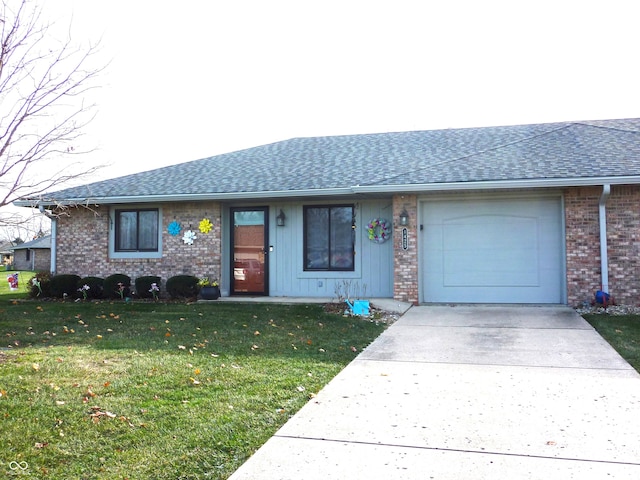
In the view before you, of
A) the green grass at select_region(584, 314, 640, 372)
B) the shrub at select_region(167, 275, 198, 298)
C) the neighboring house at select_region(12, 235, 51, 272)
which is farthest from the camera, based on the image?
the neighboring house at select_region(12, 235, 51, 272)

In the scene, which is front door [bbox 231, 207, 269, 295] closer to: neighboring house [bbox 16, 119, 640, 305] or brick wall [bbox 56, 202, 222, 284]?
neighboring house [bbox 16, 119, 640, 305]

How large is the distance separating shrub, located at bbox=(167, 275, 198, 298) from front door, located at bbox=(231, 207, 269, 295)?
3.50 feet

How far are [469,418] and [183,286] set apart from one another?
31.0 ft

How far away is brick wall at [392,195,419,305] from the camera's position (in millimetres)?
11488

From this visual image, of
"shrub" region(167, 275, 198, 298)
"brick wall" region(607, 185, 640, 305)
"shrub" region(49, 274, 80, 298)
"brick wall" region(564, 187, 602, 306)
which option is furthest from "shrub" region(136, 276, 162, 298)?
"brick wall" region(607, 185, 640, 305)

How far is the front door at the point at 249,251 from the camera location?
13258 mm

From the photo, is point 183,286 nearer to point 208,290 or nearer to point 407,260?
point 208,290

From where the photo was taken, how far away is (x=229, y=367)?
19.2 feet

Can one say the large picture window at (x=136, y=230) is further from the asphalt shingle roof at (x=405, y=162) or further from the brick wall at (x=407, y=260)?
the brick wall at (x=407, y=260)

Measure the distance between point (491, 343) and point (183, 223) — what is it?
8572 mm

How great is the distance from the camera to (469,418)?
4.32 m

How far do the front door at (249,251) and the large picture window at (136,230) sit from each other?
2.11 metres

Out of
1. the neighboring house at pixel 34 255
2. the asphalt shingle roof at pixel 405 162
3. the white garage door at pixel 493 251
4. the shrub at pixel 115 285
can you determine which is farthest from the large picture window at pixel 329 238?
the neighboring house at pixel 34 255

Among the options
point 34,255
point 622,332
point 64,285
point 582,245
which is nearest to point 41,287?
point 64,285
